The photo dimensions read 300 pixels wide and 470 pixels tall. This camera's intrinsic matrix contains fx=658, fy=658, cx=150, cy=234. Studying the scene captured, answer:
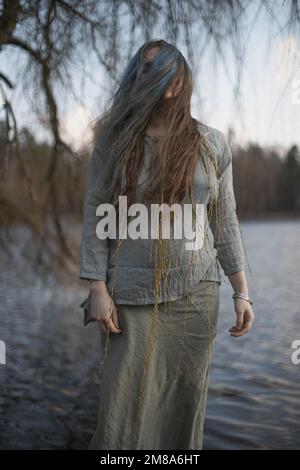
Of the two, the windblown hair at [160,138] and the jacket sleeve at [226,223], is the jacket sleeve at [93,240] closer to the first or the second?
the windblown hair at [160,138]

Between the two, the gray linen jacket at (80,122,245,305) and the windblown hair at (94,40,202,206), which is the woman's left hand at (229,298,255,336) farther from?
the windblown hair at (94,40,202,206)

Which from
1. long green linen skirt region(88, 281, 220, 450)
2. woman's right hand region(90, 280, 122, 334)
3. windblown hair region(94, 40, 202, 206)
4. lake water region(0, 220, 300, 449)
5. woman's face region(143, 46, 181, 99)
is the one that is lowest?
lake water region(0, 220, 300, 449)

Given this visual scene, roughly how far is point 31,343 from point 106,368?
424cm

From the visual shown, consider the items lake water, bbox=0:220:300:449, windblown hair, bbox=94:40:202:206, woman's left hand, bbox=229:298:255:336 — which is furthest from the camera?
lake water, bbox=0:220:300:449

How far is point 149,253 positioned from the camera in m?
1.77

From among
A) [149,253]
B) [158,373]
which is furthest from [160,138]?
[158,373]

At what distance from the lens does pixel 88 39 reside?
2.96 m

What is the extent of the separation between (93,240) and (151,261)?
0.17m

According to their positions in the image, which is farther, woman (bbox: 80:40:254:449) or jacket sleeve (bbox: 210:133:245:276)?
jacket sleeve (bbox: 210:133:245:276)

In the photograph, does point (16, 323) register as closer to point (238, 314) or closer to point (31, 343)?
point (31, 343)

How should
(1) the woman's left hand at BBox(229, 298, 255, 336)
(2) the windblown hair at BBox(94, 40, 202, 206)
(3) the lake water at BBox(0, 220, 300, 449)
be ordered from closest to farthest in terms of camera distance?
(2) the windblown hair at BBox(94, 40, 202, 206) < (1) the woman's left hand at BBox(229, 298, 255, 336) < (3) the lake water at BBox(0, 220, 300, 449)

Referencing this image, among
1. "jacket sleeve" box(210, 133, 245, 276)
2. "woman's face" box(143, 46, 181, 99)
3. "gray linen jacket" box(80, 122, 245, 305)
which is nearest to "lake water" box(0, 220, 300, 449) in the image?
"jacket sleeve" box(210, 133, 245, 276)

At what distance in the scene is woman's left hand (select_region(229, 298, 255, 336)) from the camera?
1.85m

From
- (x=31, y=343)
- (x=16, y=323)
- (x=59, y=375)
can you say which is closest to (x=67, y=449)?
(x=59, y=375)
